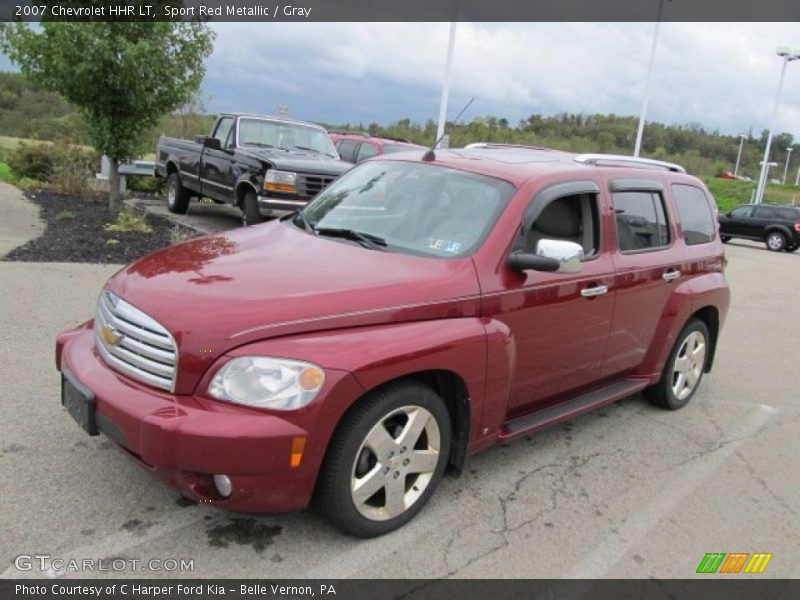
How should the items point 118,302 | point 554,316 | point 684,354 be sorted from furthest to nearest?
point 684,354 < point 554,316 < point 118,302

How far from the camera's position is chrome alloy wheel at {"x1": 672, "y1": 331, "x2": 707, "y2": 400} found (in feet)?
17.6

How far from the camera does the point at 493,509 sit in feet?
11.9

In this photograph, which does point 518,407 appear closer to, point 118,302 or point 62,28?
point 118,302

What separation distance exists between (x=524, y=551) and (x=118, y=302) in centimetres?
223

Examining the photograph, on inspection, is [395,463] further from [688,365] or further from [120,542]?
[688,365]

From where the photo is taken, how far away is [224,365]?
2801 mm

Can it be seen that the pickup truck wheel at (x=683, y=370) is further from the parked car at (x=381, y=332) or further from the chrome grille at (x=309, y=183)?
the chrome grille at (x=309, y=183)

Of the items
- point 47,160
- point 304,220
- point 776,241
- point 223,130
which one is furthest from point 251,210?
point 776,241

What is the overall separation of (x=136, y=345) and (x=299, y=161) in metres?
7.61

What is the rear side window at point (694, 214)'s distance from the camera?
5215 mm

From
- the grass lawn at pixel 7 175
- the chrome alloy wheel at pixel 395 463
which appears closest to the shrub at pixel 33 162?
the grass lawn at pixel 7 175

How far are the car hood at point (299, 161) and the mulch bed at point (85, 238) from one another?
1.85m

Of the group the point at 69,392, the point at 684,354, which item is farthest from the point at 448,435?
the point at 684,354

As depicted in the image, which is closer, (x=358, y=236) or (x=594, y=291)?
(x=358, y=236)
